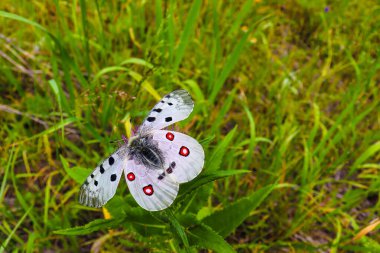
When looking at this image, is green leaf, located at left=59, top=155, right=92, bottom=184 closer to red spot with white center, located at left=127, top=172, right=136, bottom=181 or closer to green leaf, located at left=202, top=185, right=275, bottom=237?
red spot with white center, located at left=127, top=172, right=136, bottom=181

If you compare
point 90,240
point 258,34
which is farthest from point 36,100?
point 258,34

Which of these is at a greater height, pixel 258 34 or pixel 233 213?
pixel 258 34

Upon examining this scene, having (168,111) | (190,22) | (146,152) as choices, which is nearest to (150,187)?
(146,152)

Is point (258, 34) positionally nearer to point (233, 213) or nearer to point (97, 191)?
point (233, 213)

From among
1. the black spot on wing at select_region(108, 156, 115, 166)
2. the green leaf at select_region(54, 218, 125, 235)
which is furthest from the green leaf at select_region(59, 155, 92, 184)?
the black spot on wing at select_region(108, 156, 115, 166)

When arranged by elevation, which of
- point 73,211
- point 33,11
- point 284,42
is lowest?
point 73,211

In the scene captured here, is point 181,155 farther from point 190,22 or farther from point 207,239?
point 190,22

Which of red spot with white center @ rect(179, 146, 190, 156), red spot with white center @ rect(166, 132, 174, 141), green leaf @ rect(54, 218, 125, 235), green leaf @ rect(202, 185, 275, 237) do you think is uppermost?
red spot with white center @ rect(166, 132, 174, 141)
